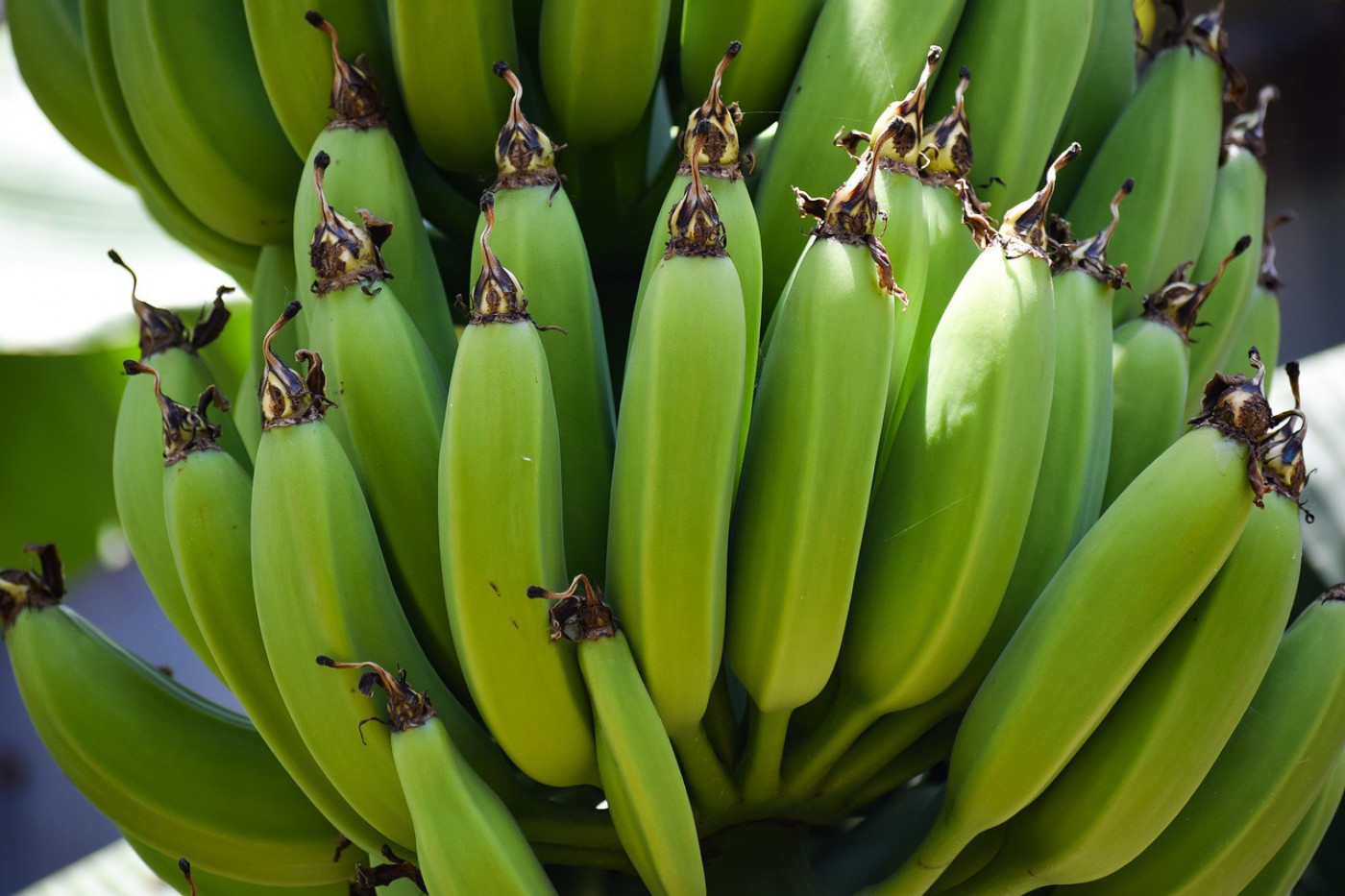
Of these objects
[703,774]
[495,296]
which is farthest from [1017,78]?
[703,774]

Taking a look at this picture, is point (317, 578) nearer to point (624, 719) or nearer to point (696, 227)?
point (624, 719)

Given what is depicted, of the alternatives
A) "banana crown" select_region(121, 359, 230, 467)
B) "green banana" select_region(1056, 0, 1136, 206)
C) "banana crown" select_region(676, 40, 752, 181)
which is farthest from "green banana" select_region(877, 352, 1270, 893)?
"banana crown" select_region(121, 359, 230, 467)

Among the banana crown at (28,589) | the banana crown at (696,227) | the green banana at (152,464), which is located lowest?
the banana crown at (28,589)

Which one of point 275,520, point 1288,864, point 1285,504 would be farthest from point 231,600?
→ point 1288,864

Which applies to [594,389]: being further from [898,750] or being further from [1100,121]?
[1100,121]

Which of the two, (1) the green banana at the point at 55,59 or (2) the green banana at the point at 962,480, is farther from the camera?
(1) the green banana at the point at 55,59

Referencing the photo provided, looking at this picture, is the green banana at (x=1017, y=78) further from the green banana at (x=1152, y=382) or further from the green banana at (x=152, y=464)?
the green banana at (x=152, y=464)

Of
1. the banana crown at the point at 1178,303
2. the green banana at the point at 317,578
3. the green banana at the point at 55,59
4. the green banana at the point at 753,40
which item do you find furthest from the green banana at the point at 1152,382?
the green banana at the point at 55,59
